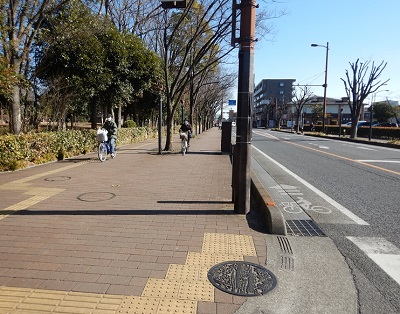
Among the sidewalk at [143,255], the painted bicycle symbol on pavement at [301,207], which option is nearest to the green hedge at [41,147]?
the sidewalk at [143,255]

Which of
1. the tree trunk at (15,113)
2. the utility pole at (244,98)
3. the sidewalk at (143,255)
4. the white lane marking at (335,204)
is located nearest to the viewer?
the sidewalk at (143,255)

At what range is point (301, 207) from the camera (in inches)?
247

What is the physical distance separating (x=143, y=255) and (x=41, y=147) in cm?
829

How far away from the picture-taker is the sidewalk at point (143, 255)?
2.82 metres

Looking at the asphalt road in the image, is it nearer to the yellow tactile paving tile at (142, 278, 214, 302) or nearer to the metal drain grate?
the metal drain grate

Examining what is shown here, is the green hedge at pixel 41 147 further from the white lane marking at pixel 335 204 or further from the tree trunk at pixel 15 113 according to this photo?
the white lane marking at pixel 335 204

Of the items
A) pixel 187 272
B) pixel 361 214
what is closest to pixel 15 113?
pixel 187 272

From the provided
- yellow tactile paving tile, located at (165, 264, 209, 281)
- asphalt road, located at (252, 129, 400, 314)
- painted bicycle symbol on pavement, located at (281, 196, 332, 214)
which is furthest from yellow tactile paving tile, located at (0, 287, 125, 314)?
painted bicycle symbol on pavement, located at (281, 196, 332, 214)

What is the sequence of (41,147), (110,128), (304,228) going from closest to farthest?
(304,228) → (41,147) → (110,128)

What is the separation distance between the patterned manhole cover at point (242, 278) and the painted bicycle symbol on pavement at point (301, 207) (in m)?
2.70

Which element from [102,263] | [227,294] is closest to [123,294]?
[102,263]

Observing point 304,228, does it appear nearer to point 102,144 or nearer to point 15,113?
point 102,144

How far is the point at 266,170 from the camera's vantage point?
36.8 feet

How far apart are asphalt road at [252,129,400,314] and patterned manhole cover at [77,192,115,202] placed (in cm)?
360
